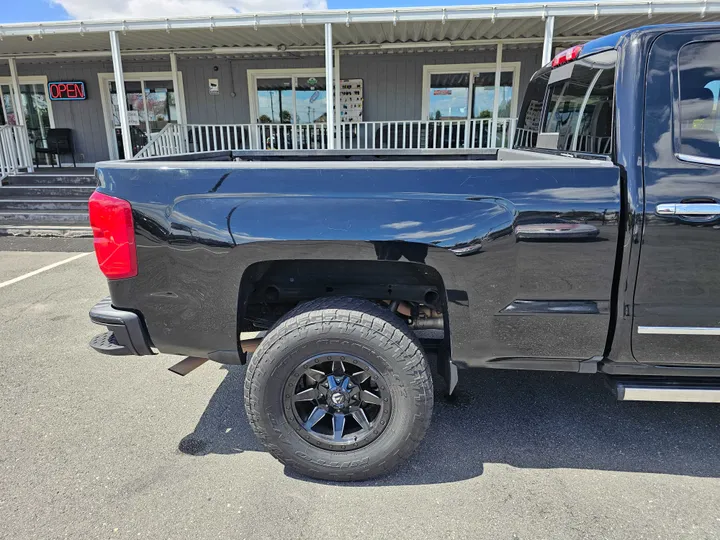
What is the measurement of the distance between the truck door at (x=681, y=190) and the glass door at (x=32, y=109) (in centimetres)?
1429

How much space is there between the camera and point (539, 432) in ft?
9.11

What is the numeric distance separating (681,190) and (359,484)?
1.99 m

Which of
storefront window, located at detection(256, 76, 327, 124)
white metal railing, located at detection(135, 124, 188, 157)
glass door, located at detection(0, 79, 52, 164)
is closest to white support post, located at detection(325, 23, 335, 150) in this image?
storefront window, located at detection(256, 76, 327, 124)

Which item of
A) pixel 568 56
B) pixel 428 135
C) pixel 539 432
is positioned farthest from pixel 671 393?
pixel 428 135

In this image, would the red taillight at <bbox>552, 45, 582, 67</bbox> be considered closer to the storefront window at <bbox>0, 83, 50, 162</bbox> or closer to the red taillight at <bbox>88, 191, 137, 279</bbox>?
the red taillight at <bbox>88, 191, 137, 279</bbox>

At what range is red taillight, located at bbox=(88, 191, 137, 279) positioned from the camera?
2.18 meters

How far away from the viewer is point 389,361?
223 centimetres

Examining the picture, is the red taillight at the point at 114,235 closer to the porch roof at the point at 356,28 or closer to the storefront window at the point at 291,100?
the porch roof at the point at 356,28

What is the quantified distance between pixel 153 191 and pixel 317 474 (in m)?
1.57

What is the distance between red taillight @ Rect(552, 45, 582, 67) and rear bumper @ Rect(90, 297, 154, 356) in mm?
2717

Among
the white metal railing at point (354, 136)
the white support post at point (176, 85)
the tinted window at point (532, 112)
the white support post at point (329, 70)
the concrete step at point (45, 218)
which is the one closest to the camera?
the tinted window at point (532, 112)

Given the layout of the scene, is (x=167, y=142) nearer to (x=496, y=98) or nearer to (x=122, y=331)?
(x=496, y=98)

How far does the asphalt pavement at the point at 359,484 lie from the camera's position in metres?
2.11

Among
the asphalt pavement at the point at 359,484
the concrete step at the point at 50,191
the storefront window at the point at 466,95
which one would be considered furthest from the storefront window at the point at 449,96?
the asphalt pavement at the point at 359,484
